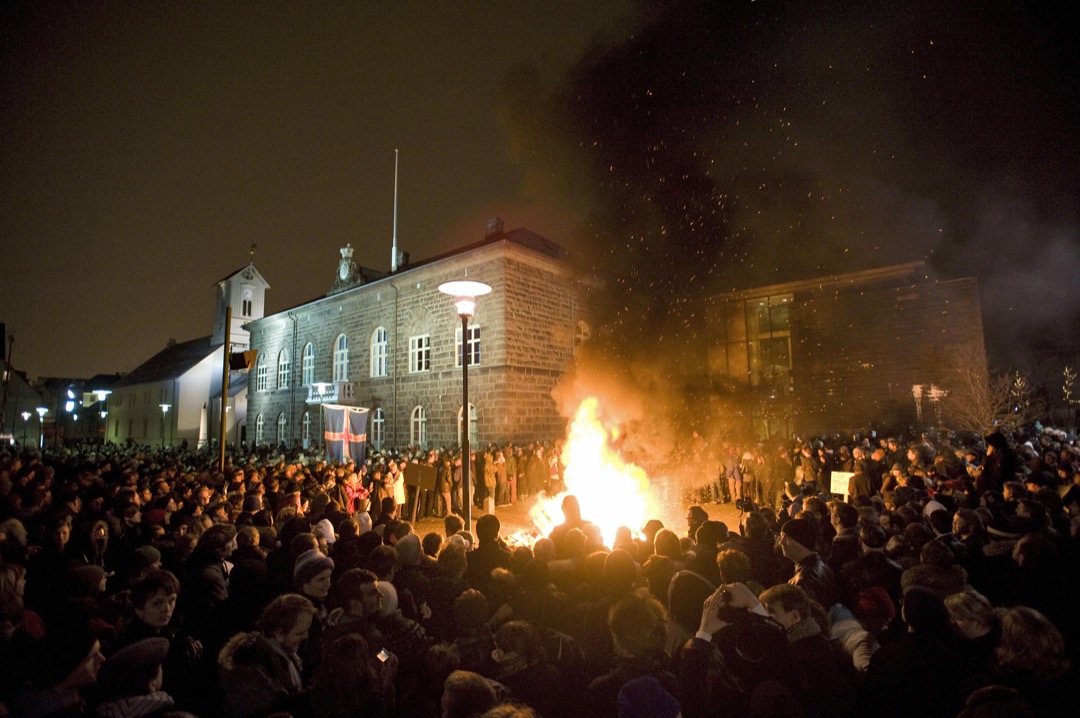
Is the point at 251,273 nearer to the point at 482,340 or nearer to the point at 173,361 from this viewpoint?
the point at 173,361

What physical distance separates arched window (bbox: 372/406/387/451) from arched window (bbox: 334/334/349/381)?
3394 mm

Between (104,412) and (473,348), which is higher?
(473,348)

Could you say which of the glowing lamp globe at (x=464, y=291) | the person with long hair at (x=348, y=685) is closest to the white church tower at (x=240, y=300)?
the glowing lamp globe at (x=464, y=291)

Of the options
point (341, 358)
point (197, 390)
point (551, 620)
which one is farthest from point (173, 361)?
point (551, 620)

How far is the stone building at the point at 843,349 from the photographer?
73.0 ft

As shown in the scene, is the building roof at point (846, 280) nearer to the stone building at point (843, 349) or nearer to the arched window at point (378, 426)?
the stone building at point (843, 349)

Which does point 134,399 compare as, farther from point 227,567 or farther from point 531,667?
point 531,667

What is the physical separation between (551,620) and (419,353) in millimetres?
20874

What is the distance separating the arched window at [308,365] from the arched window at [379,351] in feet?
18.3

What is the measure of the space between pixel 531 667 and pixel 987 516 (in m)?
5.06

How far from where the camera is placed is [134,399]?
49.8m

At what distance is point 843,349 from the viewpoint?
2416 cm

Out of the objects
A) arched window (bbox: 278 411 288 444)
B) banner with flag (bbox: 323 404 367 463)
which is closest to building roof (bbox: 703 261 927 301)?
banner with flag (bbox: 323 404 367 463)

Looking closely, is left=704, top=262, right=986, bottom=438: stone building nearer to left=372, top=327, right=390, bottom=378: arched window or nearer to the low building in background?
left=372, top=327, right=390, bottom=378: arched window
